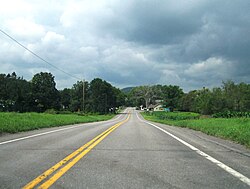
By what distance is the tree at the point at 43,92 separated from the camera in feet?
258

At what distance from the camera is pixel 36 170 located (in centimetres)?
521

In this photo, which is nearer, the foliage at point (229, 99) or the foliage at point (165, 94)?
the foliage at point (229, 99)

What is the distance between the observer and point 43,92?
3132 inches

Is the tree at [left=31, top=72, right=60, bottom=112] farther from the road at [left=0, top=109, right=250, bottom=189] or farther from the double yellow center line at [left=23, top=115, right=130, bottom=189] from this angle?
the double yellow center line at [left=23, top=115, right=130, bottom=189]

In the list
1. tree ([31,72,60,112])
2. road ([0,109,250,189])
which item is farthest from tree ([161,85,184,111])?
road ([0,109,250,189])

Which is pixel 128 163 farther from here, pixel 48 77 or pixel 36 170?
pixel 48 77

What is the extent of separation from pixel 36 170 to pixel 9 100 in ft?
263

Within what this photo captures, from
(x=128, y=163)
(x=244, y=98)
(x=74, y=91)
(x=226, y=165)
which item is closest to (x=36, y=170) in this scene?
(x=128, y=163)

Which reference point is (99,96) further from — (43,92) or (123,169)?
(123,169)

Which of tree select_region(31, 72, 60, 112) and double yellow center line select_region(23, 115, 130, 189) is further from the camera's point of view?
tree select_region(31, 72, 60, 112)

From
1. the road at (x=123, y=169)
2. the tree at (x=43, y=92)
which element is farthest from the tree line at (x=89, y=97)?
the road at (x=123, y=169)

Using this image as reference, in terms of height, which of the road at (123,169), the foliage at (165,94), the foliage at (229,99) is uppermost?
the foliage at (165,94)

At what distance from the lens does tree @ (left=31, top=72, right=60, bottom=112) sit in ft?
258

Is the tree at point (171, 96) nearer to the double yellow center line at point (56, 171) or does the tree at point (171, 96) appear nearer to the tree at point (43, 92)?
the tree at point (43, 92)
